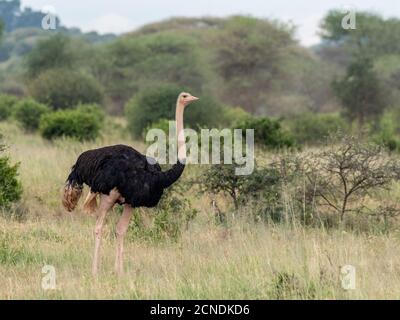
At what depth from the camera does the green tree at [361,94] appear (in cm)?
2494

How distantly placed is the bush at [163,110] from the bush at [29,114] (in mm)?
2348

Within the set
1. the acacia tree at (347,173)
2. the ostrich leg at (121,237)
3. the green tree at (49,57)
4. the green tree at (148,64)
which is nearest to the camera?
the ostrich leg at (121,237)

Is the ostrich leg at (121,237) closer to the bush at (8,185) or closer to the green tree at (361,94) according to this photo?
the bush at (8,185)

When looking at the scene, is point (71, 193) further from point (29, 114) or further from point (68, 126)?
point (29, 114)

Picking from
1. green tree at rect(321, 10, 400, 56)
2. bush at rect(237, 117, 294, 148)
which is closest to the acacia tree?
bush at rect(237, 117, 294, 148)

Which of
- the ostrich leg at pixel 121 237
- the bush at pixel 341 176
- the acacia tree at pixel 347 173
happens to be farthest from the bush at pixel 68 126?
the ostrich leg at pixel 121 237

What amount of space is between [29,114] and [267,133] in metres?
8.01

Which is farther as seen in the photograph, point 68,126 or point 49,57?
point 49,57

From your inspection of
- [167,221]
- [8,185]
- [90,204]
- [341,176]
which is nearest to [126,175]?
[90,204]

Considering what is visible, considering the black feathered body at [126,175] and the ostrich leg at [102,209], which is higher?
the black feathered body at [126,175]

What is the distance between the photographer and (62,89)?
25.5m

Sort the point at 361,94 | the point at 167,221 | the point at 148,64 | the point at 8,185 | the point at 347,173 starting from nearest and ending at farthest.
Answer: the point at 167,221
the point at 347,173
the point at 8,185
the point at 361,94
the point at 148,64
